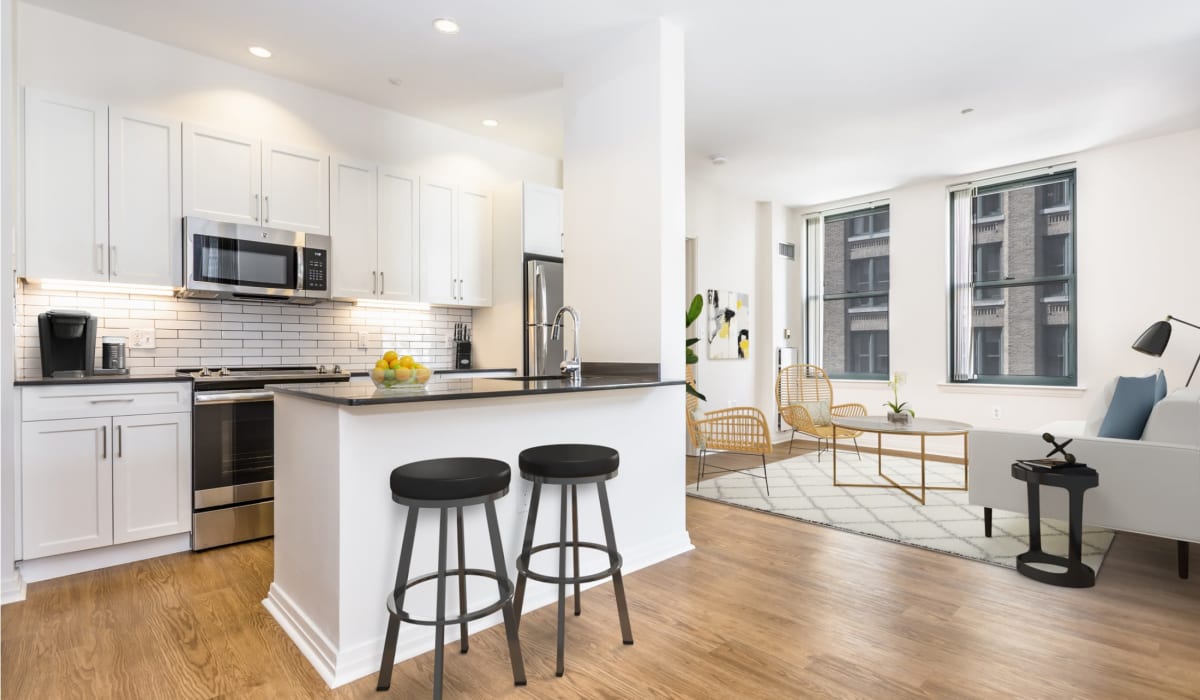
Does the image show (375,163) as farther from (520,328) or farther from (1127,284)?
(1127,284)

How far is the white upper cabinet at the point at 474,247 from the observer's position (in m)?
4.68

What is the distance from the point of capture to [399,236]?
4309 mm

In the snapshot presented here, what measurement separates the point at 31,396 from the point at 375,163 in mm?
2372

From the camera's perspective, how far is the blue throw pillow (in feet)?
9.50

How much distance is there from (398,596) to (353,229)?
9.74 feet

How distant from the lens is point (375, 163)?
165 inches

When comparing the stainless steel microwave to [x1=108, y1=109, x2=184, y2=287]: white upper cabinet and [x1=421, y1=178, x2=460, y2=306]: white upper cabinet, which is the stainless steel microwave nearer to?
[x1=108, y1=109, x2=184, y2=287]: white upper cabinet

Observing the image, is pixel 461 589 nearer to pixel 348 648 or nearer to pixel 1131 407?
pixel 348 648

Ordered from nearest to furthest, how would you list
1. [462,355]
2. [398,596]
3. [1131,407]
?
[398,596] → [1131,407] → [462,355]

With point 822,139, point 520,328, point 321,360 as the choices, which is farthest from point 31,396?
point 822,139

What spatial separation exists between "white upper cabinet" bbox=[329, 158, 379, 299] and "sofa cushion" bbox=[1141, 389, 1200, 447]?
447 cm

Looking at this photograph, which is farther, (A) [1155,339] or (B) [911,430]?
(A) [1155,339]

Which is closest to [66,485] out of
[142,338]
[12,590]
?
[12,590]

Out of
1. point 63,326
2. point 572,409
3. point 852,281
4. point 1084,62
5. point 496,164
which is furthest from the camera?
point 852,281
